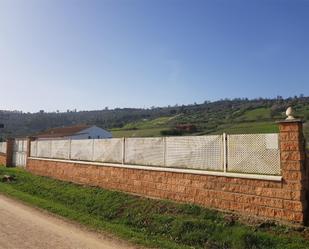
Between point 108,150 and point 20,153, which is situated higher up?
point 108,150

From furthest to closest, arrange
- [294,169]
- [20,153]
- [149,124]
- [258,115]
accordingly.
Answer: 1. [149,124]
2. [258,115]
3. [20,153]
4. [294,169]

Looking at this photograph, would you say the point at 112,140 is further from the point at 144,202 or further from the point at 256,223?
the point at 256,223

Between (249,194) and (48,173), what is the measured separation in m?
15.3

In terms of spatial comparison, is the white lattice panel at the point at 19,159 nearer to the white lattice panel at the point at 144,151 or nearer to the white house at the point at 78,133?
the white lattice panel at the point at 144,151

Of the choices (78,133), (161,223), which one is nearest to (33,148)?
(161,223)

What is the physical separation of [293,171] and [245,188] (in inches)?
56.7

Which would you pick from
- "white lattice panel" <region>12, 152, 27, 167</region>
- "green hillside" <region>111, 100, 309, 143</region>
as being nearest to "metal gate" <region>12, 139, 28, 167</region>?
"white lattice panel" <region>12, 152, 27, 167</region>

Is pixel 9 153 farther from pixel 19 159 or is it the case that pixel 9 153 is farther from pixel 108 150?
pixel 108 150

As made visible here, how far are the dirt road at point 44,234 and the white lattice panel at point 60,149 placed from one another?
8509 millimetres

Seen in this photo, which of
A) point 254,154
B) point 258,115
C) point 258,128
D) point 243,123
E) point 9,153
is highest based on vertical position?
point 258,115

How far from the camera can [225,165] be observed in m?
Result: 10.5

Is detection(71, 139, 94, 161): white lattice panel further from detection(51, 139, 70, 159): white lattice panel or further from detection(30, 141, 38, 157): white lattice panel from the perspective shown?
detection(30, 141, 38, 157): white lattice panel

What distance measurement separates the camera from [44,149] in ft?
77.7

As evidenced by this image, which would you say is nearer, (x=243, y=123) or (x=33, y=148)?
(x=33, y=148)
